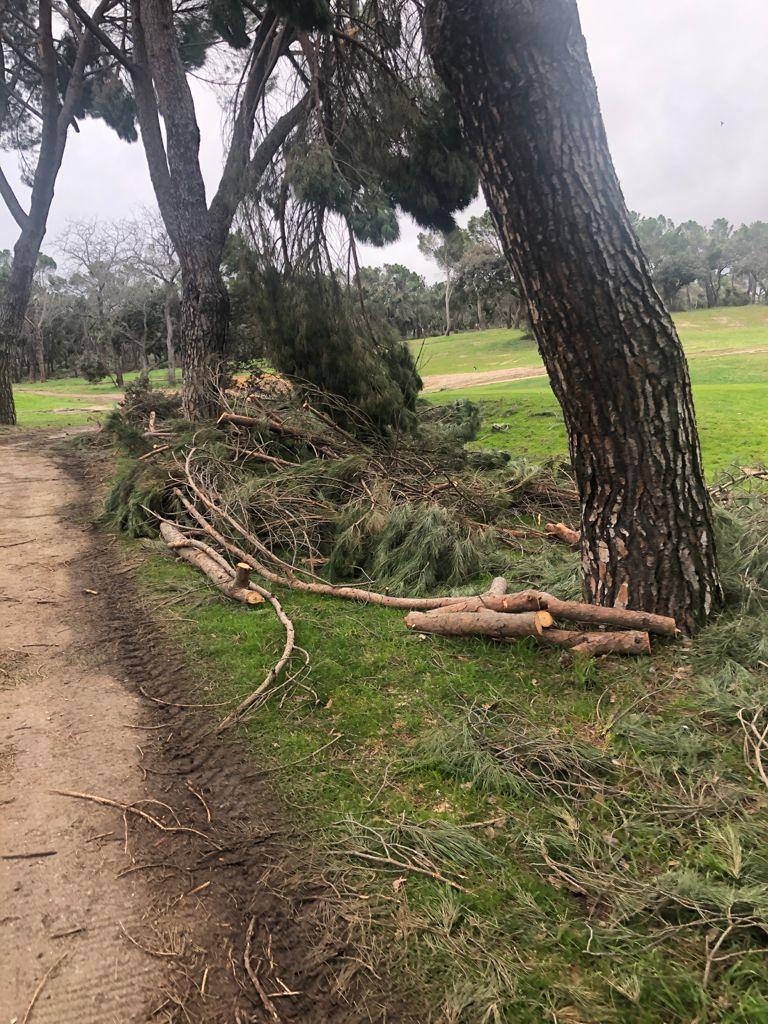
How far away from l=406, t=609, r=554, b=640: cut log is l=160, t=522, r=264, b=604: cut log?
124 cm

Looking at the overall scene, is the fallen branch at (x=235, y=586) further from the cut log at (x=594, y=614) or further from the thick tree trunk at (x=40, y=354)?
the thick tree trunk at (x=40, y=354)

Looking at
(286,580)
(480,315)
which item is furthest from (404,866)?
(480,315)

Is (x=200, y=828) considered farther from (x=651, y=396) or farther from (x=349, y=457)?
(x=349, y=457)

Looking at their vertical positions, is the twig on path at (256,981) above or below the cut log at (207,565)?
below

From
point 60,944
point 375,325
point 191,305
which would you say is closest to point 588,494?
point 60,944

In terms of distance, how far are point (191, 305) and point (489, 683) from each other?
8.04 metres

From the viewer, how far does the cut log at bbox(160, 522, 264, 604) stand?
182 inches

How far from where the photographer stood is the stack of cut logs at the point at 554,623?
346 centimetres

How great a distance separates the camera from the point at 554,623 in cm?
368

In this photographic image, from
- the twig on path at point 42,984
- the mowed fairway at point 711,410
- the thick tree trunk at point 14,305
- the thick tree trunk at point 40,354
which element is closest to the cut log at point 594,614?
the twig on path at point 42,984

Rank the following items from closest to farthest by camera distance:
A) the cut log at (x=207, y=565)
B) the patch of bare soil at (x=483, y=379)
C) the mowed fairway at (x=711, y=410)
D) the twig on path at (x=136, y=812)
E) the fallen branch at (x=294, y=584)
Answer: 1. the twig on path at (x=136, y=812)
2. the fallen branch at (x=294, y=584)
3. the cut log at (x=207, y=565)
4. the mowed fairway at (x=711, y=410)
5. the patch of bare soil at (x=483, y=379)

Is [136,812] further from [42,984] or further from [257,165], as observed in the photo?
[257,165]

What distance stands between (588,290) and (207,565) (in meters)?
3.38

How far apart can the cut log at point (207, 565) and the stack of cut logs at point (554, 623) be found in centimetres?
147
